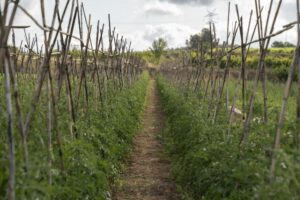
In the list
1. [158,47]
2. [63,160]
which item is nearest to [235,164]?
[63,160]

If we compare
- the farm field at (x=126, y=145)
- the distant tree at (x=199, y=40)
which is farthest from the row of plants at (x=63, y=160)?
the distant tree at (x=199, y=40)

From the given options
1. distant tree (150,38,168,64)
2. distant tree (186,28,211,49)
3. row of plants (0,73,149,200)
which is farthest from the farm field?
distant tree (150,38,168,64)

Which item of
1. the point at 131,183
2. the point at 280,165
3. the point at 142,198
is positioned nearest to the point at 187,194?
the point at 142,198

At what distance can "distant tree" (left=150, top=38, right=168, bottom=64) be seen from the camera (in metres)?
78.3

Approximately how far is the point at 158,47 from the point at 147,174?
7220cm

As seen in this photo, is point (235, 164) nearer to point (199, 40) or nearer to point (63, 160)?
point (63, 160)

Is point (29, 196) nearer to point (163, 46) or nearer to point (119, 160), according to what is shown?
point (119, 160)

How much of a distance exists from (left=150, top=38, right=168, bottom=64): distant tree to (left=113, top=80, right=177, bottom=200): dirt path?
66216 millimetres

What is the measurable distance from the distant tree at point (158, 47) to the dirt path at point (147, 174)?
66216 millimetres

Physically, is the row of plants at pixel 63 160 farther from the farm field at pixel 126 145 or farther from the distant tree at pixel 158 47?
the distant tree at pixel 158 47

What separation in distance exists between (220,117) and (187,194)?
6.54 ft

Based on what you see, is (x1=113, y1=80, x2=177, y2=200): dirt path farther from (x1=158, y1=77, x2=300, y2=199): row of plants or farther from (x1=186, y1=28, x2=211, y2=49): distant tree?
(x1=186, y1=28, x2=211, y2=49): distant tree

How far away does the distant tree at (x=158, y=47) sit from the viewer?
78.3 metres

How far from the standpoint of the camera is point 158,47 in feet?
262
